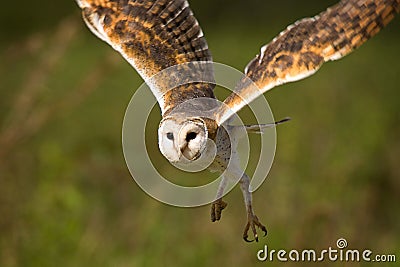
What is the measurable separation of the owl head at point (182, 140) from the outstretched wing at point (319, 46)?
0.20m

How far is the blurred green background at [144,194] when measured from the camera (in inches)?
272

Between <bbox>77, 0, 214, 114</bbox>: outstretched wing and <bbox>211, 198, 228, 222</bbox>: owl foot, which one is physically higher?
<bbox>77, 0, 214, 114</bbox>: outstretched wing

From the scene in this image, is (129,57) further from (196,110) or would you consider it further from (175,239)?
(175,239)

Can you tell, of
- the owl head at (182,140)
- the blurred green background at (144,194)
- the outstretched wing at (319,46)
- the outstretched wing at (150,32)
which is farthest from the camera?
the blurred green background at (144,194)

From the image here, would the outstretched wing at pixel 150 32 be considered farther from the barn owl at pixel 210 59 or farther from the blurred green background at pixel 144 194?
the blurred green background at pixel 144 194

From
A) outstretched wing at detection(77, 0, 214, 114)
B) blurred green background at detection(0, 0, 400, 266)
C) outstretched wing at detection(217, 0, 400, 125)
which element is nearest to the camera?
outstretched wing at detection(217, 0, 400, 125)

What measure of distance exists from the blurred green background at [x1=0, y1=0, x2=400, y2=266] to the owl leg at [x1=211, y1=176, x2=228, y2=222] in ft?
5.42

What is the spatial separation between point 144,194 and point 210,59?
4088 mm

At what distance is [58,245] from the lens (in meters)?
6.48

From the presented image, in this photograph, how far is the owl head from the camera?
4520mm

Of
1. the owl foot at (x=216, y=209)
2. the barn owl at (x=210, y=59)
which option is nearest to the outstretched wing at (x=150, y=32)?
the barn owl at (x=210, y=59)

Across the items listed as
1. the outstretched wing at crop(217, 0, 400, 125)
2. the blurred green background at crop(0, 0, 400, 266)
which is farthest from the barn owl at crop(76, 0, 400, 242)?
the blurred green background at crop(0, 0, 400, 266)

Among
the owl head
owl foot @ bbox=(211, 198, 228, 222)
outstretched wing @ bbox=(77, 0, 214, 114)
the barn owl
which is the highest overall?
outstretched wing @ bbox=(77, 0, 214, 114)

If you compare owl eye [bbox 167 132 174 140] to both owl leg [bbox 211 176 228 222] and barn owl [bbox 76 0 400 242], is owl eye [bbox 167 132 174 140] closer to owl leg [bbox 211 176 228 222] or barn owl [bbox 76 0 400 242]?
barn owl [bbox 76 0 400 242]
